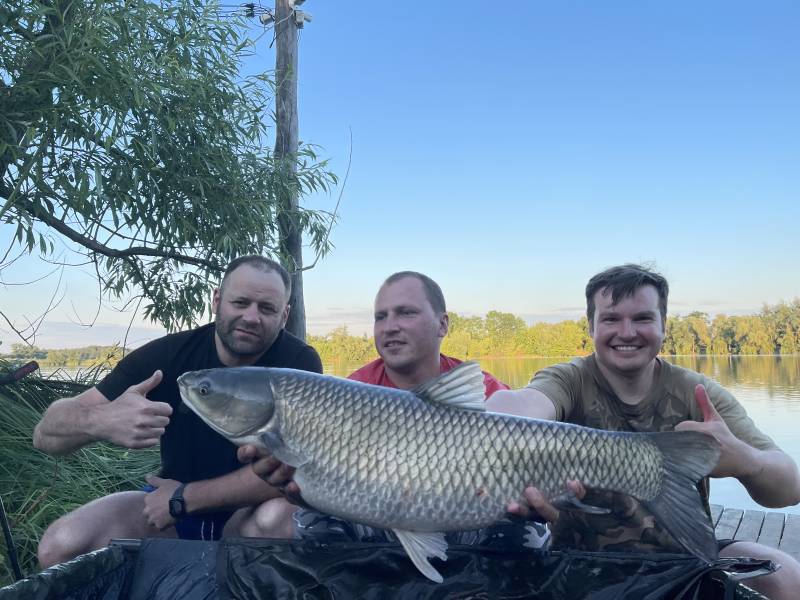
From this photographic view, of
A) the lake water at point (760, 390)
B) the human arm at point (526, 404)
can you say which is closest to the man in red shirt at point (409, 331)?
the human arm at point (526, 404)

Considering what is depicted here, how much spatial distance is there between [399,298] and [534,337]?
8.48 m

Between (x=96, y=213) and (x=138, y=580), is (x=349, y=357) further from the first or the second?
(x=138, y=580)

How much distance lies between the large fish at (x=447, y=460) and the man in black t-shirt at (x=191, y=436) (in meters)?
0.55

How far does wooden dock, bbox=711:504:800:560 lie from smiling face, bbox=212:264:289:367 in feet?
7.29

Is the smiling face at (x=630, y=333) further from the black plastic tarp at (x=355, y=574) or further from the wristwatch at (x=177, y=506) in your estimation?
the wristwatch at (x=177, y=506)

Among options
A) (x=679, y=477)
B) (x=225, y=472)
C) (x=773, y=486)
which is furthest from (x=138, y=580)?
(x=773, y=486)

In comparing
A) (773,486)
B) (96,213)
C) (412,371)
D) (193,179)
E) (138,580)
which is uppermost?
(193,179)

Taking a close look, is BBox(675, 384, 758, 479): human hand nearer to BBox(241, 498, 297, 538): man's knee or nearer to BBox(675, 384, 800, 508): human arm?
BBox(675, 384, 800, 508): human arm

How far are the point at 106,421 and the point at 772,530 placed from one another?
3.18 metres

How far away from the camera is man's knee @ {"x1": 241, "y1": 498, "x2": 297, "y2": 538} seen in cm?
177

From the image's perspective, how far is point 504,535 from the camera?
4.77ft

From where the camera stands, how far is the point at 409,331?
2.01 metres

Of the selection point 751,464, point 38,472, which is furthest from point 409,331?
point 38,472

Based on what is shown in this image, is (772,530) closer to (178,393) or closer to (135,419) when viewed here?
(178,393)
